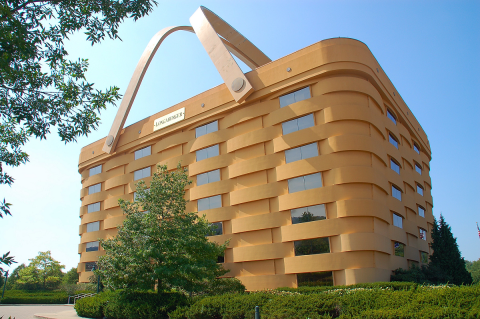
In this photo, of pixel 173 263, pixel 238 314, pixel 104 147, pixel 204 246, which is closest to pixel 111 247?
pixel 173 263

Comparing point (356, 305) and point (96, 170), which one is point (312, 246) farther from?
point (96, 170)

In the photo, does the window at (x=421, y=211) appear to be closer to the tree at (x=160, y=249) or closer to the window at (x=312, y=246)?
the window at (x=312, y=246)

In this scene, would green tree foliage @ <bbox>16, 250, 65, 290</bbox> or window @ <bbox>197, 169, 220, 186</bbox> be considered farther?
green tree foliage @ <bbox>16, 250, 65, 290</bbox>

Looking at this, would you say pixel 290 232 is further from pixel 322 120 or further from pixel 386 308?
pixel 386 308

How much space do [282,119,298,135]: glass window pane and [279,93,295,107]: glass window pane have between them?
5.33ft

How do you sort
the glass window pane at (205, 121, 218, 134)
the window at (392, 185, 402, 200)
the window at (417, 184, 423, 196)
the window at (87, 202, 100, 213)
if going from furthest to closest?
1. the window at (87, 202, 100, 213)
2. the window at (417, 184, 423, 196)
3. the glass window pane at (205, 121, 218, 134)
4. the window at (392, 185, 402, 200)

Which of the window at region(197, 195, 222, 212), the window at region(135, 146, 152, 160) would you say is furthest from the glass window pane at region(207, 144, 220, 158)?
the window at region(135, 146, 152, 160)

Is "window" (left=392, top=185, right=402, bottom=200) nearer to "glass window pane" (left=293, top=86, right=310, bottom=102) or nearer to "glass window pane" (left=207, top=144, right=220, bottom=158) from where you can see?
"glass window pane" (left=293, top=86, right=310, bottom=102)

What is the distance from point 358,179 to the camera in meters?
24.4

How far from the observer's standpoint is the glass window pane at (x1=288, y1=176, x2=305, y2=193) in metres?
25.8

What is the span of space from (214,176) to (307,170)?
28.7 ft

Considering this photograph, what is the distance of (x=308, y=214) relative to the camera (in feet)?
82.3

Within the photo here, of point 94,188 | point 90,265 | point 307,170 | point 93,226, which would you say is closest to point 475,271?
point 307,170

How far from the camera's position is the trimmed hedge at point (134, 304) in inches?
695
